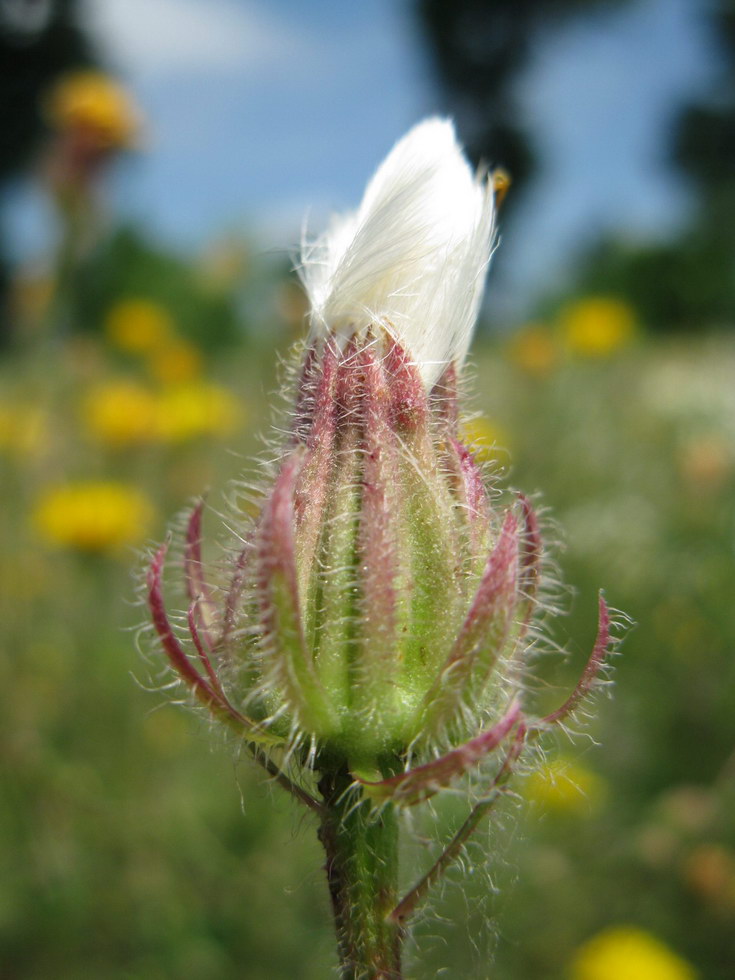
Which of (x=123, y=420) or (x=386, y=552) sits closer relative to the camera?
(x=386, y=552)

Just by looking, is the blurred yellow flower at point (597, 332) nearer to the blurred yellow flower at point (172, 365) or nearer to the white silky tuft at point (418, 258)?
the blurred yellow flower at point (172, 365)

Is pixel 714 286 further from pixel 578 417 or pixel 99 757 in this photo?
pixel 99 757

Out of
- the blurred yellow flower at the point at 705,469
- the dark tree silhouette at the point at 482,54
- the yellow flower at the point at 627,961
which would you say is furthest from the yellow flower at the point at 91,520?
the dark tree silhouette at the point at 482,54

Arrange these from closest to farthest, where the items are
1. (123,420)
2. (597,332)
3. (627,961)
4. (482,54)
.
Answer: (627,961) → (123,420) → (597,332) → (482,54)

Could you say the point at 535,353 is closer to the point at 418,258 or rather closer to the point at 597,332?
the point at 597,332

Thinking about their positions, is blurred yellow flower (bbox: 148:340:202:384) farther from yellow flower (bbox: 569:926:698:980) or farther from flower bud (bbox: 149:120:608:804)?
flower bud (bbox: 149:120:608:804)

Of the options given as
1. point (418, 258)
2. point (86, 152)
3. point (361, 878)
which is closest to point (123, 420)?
point (86, 152)

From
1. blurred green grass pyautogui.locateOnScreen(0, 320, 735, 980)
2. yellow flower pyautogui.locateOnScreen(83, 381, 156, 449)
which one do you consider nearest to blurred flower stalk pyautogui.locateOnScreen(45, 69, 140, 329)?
yellow flower pyautogui.locateOnScreen(83, 381, 156, 449)
